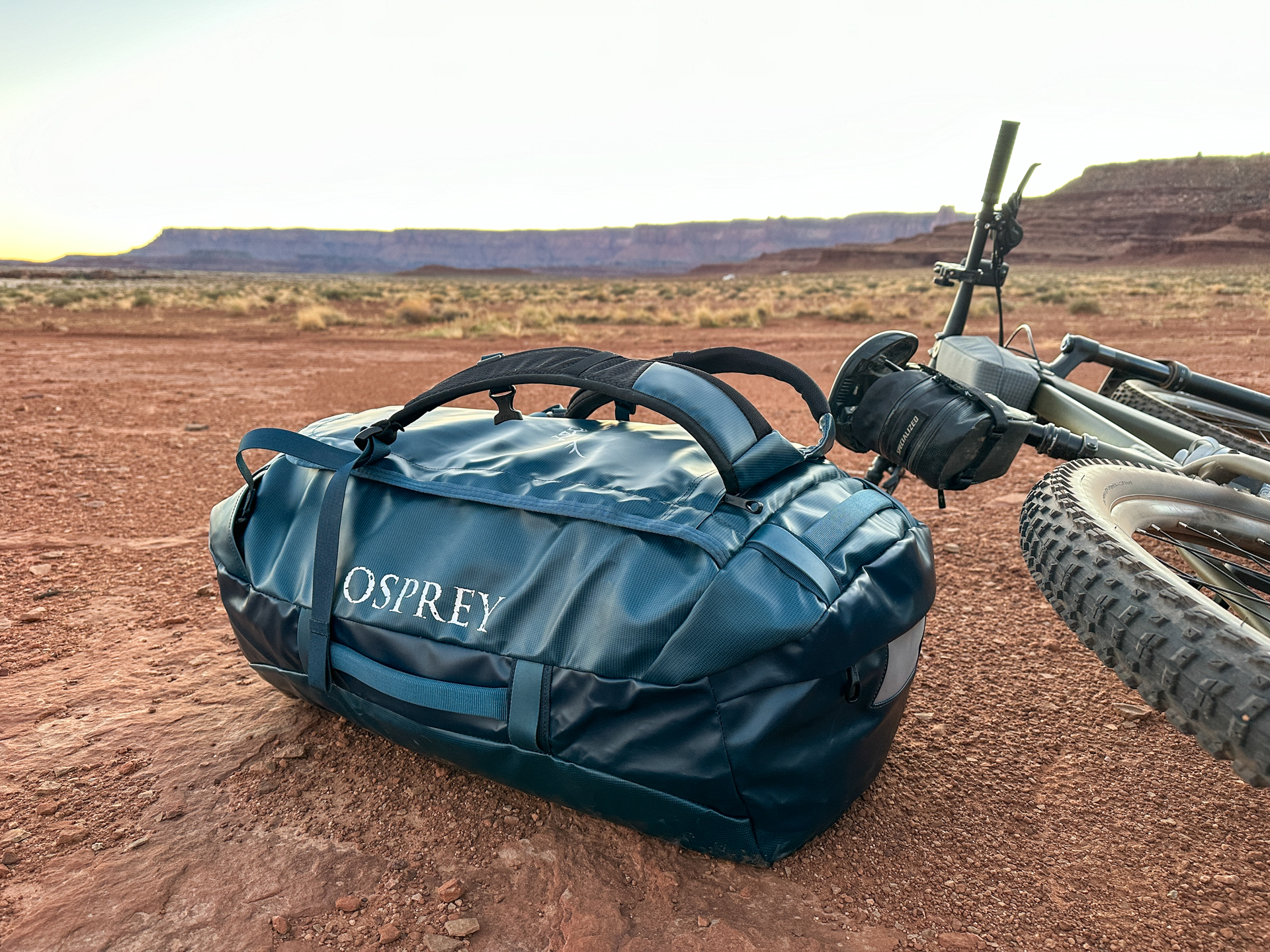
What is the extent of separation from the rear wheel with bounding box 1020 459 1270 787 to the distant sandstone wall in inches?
5335

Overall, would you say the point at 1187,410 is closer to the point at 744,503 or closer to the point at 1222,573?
the point at 1222,573

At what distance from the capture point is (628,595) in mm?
1274

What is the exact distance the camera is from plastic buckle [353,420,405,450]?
1.56 meters

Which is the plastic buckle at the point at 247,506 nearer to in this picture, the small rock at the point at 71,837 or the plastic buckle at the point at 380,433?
the plastic buckle at the point at 380,433

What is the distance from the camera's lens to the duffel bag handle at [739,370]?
5.42ft

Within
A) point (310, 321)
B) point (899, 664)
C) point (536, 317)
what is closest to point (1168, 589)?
point (899, 664)

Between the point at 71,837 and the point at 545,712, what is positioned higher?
the point at 545,712

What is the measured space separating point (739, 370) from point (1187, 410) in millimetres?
2702

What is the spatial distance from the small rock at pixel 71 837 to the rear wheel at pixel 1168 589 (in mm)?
2022

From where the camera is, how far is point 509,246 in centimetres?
15912

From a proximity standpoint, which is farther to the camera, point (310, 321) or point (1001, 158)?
point (310, 321)

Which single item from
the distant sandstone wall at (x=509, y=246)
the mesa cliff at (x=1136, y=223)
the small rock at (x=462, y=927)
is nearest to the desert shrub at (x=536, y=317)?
the small rock at (x=462, y=927)

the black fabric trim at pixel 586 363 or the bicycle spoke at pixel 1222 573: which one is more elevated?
the black fabric trim at pixel 586 363

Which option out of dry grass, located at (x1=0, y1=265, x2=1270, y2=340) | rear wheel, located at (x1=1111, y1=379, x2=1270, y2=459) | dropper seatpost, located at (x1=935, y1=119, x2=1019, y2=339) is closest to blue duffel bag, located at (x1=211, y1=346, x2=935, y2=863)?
dropper seatpost, located at (x1=935, y1=119, x2=1019, y2=339)
